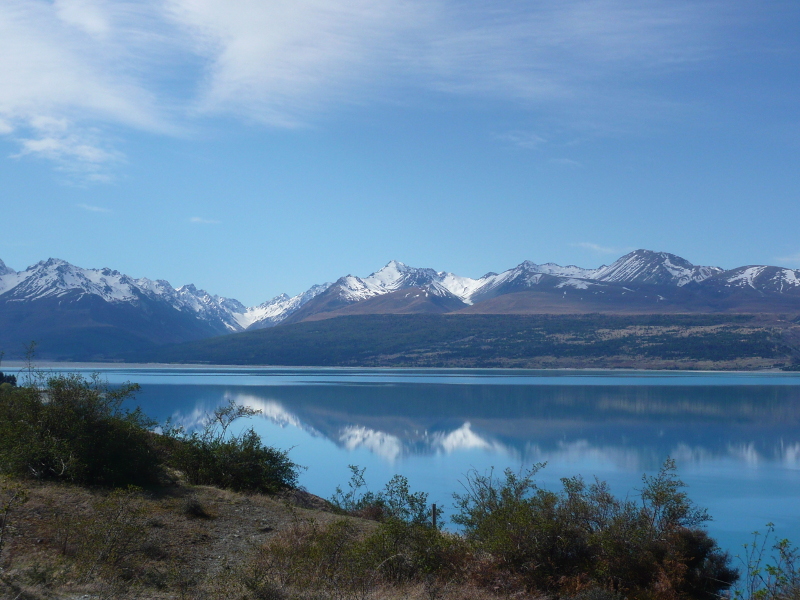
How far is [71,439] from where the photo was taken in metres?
13.9

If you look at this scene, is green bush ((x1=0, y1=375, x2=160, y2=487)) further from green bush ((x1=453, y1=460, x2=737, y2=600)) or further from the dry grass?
green bush ((x1=453, y1=460, x2=737, y2=600))

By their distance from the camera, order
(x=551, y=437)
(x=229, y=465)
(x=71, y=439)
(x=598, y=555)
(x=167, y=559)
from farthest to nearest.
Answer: (x=551, y=437), (x=229, y=465), (x=71, y=439), (x=167, y=559), (x=598, y=555)

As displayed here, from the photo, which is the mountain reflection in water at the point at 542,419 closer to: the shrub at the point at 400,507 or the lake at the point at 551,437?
the lake at the point at 551,437

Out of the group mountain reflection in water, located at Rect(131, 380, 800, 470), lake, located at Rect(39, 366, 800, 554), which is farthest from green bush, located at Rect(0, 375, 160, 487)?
mountain reflection in water, located at Rect(131, 380, 800, 470)

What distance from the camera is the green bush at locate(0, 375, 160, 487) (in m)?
13.5

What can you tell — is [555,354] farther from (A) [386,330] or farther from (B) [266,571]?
(B) [266,571]

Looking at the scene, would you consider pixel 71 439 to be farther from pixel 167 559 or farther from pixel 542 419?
pixel 542 419

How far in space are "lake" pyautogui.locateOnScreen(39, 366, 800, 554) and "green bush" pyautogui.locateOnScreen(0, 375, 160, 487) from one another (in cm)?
910

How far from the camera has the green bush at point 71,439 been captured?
13.5m

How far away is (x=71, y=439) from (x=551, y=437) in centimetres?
3141

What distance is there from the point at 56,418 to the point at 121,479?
1.82 metres

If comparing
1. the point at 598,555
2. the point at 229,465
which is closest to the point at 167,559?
the point at 598,555

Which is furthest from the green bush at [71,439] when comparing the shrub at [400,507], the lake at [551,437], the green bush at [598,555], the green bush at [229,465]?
the lake at [551,437]

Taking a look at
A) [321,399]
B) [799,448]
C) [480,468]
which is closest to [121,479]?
[480,468]
